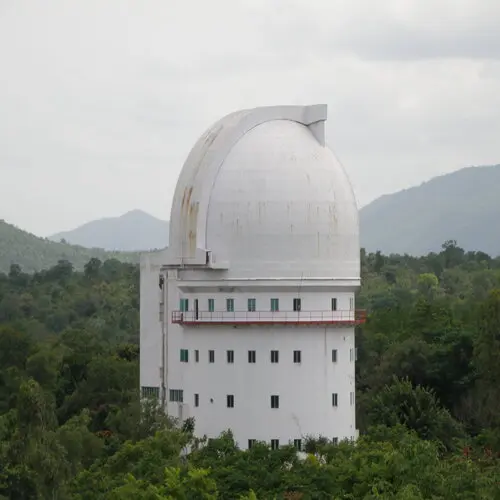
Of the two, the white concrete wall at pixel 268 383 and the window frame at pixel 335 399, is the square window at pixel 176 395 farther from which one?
the window frame at pixel 335 399

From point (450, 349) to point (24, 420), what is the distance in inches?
1011

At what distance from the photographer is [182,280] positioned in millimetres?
60188

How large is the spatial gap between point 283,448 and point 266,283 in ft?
25.3

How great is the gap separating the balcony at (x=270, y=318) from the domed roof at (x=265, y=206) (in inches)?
50.8

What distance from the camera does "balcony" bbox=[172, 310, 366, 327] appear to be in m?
58.8

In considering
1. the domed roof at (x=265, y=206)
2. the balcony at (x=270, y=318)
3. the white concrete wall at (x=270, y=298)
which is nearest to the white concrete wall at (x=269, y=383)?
the white concrete wall at (x=270, y=298)

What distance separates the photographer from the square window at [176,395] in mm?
61219

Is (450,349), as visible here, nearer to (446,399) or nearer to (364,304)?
(446,399)

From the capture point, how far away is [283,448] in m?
52.8

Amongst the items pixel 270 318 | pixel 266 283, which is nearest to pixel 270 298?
pixel 266 283

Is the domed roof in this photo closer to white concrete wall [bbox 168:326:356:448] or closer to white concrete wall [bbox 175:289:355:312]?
white concrete wall [bbox 175:289:355:312]

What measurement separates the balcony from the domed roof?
129cm

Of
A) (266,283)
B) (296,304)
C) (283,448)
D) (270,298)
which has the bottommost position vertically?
(283,448)

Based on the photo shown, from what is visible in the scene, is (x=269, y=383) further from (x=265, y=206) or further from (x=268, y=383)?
(x=265, y=206)
